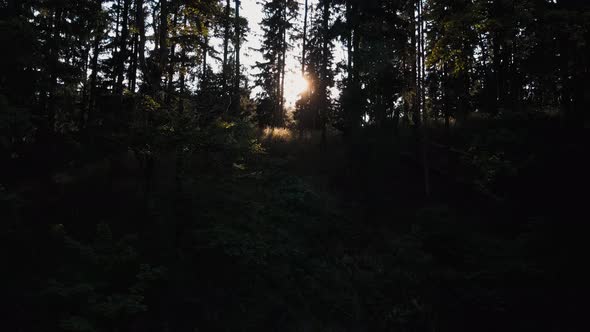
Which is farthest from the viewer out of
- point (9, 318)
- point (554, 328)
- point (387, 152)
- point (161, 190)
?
point (387, 152)

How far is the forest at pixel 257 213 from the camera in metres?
9.62

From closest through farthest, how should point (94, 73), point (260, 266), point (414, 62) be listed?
1. point (260, 266)
2. point (414, 62)
3. point (94, 73)

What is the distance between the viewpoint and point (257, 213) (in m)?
12.5

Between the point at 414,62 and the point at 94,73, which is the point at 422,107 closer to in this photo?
the point at 414,62

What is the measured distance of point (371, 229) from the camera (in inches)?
576

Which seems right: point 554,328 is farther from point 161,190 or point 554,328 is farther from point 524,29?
point 161,190

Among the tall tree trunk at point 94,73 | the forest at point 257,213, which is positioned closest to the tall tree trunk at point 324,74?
the forest at point 257,213

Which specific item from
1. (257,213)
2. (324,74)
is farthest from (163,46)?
(324,74)

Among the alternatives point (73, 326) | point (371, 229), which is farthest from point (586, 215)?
point (73, 326)

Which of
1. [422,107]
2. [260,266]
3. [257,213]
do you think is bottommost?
[260,266]

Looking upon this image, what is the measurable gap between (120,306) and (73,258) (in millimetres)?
2408

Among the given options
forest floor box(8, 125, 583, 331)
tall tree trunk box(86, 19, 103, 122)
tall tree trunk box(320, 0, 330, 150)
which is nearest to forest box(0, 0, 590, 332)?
forest floor box(8, 125, 583, 331)

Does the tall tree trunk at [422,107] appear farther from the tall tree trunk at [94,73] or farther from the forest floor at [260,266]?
the tall tree trunk at [94,73]

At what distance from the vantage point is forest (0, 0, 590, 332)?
962cm
